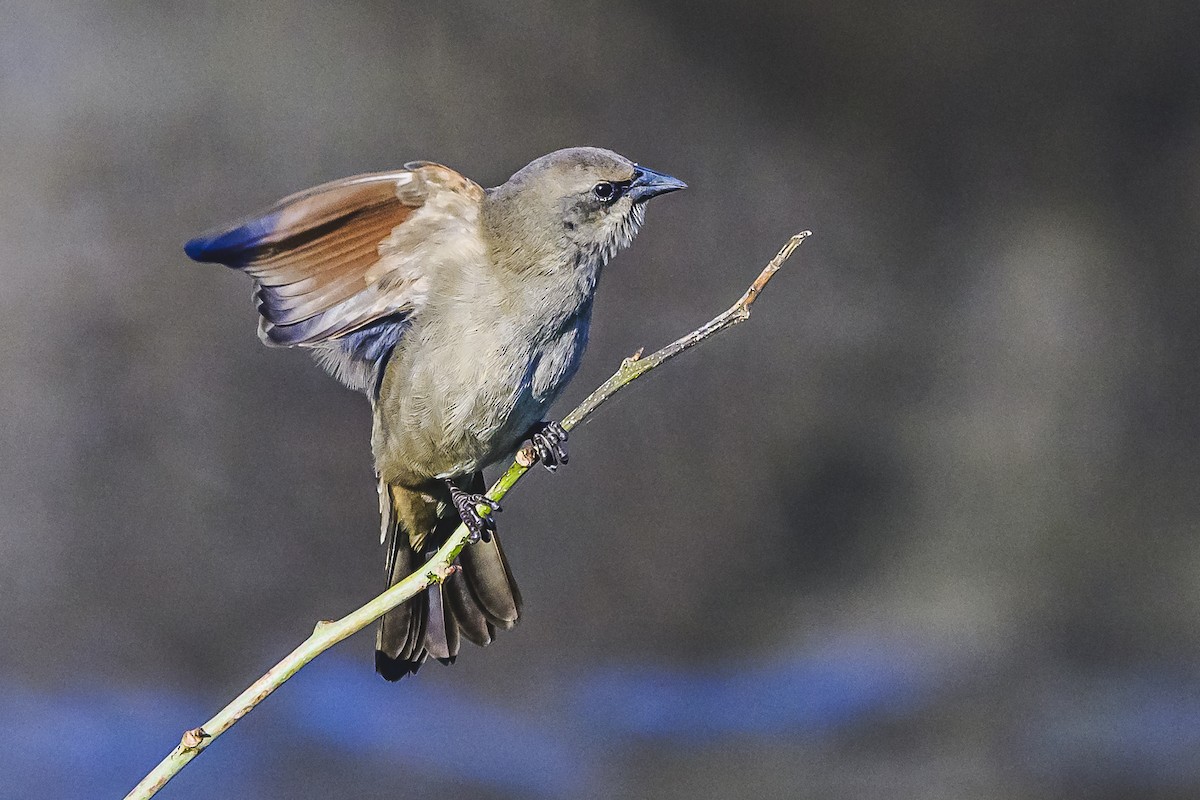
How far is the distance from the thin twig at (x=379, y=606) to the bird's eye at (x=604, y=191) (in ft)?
1.21

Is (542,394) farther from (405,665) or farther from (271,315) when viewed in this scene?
(405,665)

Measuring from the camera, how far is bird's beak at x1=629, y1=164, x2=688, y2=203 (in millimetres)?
1534

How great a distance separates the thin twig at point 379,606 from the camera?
1.01m

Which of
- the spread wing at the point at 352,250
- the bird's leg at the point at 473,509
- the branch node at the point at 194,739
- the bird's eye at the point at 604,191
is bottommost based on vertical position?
the branch node at the point at 194,739

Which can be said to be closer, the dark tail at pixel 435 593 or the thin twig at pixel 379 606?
the thin twig at pixel 379 606

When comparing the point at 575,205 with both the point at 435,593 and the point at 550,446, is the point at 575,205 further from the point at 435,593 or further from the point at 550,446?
the point at 435,593

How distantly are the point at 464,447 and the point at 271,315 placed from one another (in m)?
0.31

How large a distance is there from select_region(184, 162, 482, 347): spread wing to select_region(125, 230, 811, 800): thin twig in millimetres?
349

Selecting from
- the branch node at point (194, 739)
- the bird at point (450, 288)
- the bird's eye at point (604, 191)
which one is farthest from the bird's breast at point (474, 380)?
the branch node at point (194, 739)

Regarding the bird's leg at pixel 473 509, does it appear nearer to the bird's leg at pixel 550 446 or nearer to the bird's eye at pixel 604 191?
the bird's leg at pixel 550 446

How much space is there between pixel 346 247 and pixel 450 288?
144mm

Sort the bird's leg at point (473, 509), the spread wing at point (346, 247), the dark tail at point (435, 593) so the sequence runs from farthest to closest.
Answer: the dark tail at point (435, 593) < the bird's leg at point (473, 509) < the spread wing at point (346, 247)

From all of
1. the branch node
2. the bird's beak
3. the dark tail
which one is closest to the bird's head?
the bird's beak

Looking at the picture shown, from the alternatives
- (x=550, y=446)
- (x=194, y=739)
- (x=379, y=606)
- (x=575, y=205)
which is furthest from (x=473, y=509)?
(x=194, y=739)
